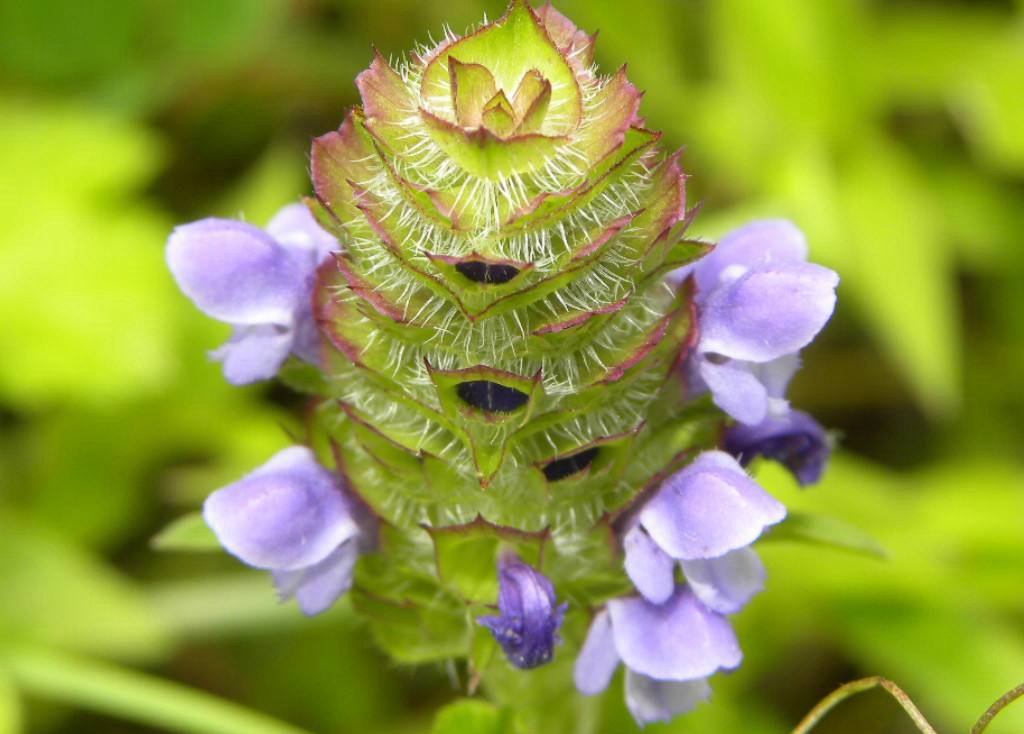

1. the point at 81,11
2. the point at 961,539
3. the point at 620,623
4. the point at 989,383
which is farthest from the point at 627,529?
the point at 81,11

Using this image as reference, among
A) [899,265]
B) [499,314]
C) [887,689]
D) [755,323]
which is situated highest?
[499,314]

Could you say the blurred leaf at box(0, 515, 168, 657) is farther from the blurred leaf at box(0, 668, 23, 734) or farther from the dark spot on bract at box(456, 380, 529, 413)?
the dark spot on bract at box(456, 380, 529, 413)

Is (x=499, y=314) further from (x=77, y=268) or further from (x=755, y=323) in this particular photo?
(x=77, y=268)

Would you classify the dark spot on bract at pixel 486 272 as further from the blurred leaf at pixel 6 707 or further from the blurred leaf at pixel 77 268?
the blurred leaf at pixel 77 268

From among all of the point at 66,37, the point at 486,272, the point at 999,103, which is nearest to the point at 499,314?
the point at 486,272

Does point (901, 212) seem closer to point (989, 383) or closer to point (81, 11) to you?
point (989, 383)

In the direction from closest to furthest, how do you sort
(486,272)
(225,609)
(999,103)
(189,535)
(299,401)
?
(486,272)
(189,535)
(225,609)
(999,103)
(299,401)
